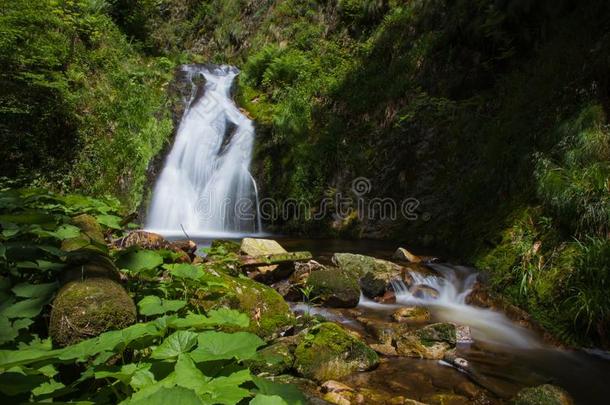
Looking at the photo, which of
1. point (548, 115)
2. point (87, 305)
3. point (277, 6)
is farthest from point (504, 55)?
point (277, 6)

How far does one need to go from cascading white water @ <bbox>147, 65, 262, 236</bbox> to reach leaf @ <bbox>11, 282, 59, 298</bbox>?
22.3 ft

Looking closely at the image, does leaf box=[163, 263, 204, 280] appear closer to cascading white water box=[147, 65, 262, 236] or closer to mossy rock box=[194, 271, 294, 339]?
mossy rock box=[194, 271, 294, 339]

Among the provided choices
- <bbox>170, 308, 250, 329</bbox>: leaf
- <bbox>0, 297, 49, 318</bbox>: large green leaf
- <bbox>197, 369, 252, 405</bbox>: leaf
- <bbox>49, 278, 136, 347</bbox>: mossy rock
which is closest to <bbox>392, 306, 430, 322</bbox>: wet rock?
<bbox>170, 308, 250, 329</bbox>: leaf

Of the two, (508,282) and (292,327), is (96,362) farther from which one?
(508,282)

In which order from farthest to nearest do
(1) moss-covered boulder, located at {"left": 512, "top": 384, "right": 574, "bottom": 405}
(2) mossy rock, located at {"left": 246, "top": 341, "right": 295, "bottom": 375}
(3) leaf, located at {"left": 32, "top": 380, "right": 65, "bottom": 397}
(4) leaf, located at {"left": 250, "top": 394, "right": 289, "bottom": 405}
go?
(2) mossy rock, located at {"left": 246, "top": 341, "right": 295, "bottom": 375} → (1) moss-covered boulder, located at {"left": 512, "top": 384, "right": 574, "bottom": 405} → (3) leaf, located at {"left": 32, "top": 380, "right": 65, "bottom": 397} → (4) leaf, located at {"left": 250, "top": 394, "right": 289, "bottom": 405}

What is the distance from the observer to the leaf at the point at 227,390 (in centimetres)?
128

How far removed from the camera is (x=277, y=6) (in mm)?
17281

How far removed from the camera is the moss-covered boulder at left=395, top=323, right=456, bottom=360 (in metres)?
3.62

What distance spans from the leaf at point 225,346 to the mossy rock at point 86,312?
0.57 meters

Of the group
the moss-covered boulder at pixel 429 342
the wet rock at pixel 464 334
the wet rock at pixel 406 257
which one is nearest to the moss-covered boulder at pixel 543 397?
the moss-covered boulder at pixel 429 342

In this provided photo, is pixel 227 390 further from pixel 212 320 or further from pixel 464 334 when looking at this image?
pixel 464 334

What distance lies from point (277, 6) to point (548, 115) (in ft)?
46.3

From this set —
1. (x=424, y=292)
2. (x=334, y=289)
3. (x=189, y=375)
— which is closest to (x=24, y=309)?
(x=189, y=375)

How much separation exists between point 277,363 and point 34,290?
5.43 feet
